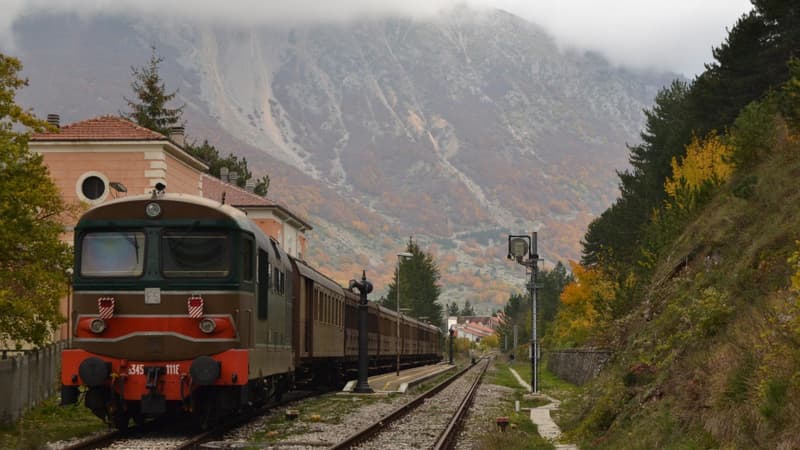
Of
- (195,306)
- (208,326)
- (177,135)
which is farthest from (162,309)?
(177,135)

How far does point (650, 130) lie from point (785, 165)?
52.5 meters

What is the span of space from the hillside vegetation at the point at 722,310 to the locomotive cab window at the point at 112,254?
25.6ft

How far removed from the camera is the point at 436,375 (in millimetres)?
57125

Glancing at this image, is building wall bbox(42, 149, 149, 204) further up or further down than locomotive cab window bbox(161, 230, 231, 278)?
further up

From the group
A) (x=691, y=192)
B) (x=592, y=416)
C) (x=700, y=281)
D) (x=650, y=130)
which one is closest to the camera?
(x=592, y=416)

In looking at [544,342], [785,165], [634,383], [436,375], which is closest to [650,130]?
[436,375]

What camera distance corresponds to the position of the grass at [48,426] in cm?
1531

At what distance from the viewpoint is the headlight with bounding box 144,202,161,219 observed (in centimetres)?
1652

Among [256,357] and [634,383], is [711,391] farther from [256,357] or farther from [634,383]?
[256,357]

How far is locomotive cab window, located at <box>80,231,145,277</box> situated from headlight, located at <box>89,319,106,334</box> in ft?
2.43

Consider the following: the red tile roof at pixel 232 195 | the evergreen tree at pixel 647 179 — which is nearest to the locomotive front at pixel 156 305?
the evergreen tree at pixel 647 179

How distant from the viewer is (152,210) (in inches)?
651

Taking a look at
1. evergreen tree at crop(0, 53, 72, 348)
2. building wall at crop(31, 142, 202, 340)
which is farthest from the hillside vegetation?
building wall at crop(31, 142, 202, 340)

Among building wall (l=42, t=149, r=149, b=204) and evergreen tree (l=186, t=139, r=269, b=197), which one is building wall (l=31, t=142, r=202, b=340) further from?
evergreen tree (l=186, t=139, r=269, b=197)
